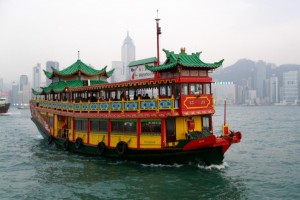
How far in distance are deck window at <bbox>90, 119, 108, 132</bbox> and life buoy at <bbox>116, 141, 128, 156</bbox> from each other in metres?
1.85

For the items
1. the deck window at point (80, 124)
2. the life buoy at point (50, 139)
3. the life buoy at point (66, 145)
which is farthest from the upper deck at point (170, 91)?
the life buoy at point (50, 139)

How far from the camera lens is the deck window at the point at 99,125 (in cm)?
2033

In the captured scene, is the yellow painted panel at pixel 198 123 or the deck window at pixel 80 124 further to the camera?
the deck window at pixel 80 124

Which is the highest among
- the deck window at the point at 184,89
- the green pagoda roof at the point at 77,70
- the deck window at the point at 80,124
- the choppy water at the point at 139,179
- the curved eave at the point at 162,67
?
the green pagoda roof at the point at 77,70

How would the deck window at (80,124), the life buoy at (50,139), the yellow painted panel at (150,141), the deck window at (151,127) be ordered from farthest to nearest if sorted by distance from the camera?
the life buoy at (50,139)
the deck window at (80,124)
the deck window at (151,127)
the yellow painted panel at (150,141)

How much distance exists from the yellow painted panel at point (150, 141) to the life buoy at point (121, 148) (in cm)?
102

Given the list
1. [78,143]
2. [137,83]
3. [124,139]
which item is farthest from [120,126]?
[78,143]

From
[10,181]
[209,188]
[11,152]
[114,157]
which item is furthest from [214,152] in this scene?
[11,152]

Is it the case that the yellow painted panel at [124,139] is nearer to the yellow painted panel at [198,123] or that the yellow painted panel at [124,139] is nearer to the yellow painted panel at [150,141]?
the yellow painted panel at [150,141]

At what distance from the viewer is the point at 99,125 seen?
2070cm

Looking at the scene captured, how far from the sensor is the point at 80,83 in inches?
1077

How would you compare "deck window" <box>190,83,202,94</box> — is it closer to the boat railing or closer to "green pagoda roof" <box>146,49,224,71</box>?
"green pagoda roof" <box>146,49,224,71</box>

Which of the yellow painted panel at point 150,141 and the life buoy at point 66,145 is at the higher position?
the yellow painted panel at point 150,141

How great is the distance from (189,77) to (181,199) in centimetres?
641
